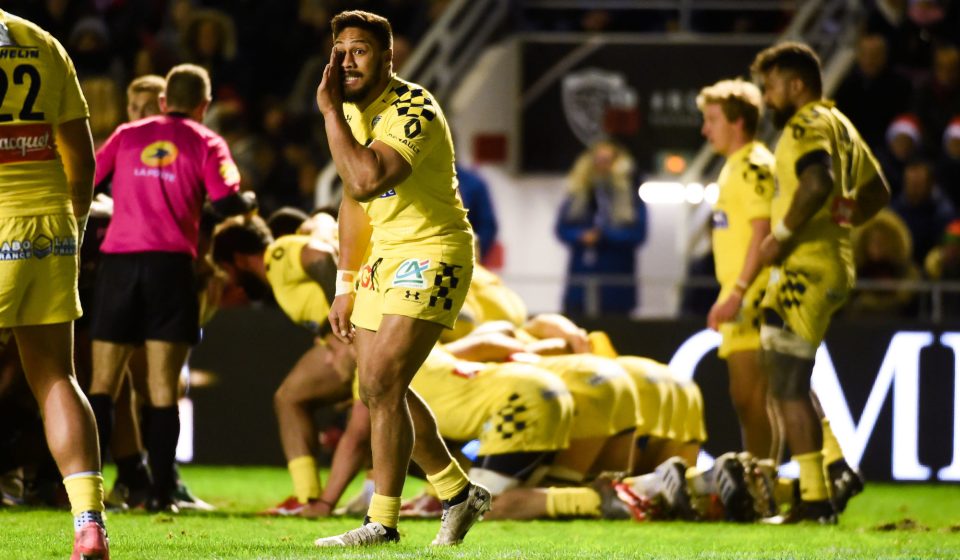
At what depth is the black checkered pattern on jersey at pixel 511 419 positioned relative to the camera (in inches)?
316

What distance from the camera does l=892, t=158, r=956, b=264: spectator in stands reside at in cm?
1277

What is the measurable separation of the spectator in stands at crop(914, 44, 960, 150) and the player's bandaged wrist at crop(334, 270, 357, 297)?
27.3 feet

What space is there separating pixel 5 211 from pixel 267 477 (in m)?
5.50

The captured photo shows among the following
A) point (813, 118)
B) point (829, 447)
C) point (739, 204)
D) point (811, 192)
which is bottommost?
point (829, 447)

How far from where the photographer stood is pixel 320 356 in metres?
8.77

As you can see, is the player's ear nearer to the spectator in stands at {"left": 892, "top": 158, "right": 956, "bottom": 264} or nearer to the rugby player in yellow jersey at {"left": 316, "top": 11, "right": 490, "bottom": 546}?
the rugby player in yellow jersey at {"left": 316, "top": 11, "right": 490, "bottom": 546}

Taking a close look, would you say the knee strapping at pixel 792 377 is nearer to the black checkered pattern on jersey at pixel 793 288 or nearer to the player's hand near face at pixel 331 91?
the black checkered pattern on jersey at pixel 793 288

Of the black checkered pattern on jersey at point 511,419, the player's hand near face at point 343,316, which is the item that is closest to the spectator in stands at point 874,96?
the black checkered pattern on jersey at point 511,419

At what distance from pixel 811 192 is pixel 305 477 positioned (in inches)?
111

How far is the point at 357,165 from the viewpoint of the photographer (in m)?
6.03

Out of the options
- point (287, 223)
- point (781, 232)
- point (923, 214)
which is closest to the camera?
point (781, 232)

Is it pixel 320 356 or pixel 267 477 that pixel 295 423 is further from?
pixel 267 477

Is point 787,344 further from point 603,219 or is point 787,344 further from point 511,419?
point 603,219

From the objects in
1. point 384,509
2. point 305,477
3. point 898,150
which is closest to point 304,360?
point 305,477
